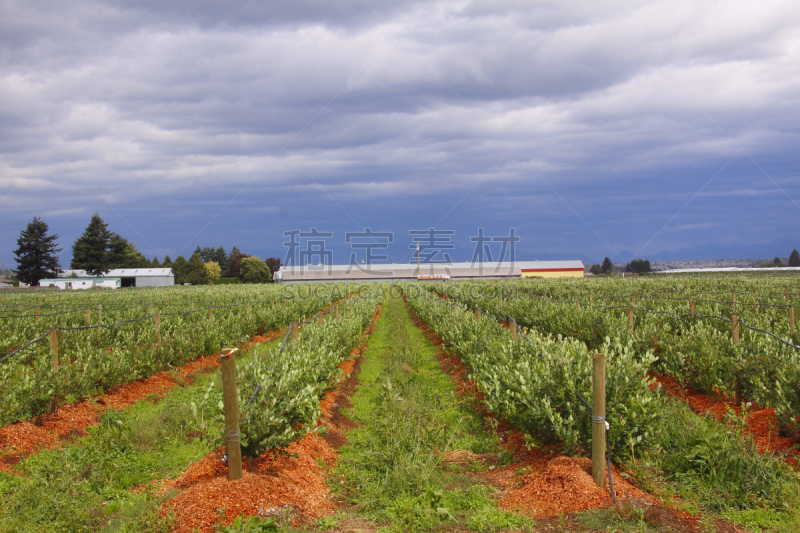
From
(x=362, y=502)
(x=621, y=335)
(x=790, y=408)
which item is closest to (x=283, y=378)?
(x=362, y=502)

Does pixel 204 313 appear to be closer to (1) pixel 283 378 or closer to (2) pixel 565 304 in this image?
(2) pixel 565 304

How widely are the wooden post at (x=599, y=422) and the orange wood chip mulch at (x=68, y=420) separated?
6.63 m

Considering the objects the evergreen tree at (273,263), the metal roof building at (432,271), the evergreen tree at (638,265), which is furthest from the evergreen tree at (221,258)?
the evergreen tree at (638,265)

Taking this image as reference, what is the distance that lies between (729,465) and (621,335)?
6.41m

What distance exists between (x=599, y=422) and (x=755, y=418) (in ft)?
12.3

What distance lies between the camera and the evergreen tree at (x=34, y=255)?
7850 centimetres

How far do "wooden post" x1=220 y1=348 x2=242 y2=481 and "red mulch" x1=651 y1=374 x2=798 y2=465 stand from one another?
542 cm

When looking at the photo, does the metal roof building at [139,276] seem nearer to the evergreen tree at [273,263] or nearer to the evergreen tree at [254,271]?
the evergreen tree at [254,271]

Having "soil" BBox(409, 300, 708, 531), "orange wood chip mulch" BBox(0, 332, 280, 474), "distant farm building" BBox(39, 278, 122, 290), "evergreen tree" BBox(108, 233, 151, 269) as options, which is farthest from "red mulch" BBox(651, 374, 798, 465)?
"evergreen tree" BBox(108, 233, 151, 269)

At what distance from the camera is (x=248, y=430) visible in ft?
17.6

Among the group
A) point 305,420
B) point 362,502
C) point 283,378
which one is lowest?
point 362,502

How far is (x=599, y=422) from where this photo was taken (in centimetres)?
521

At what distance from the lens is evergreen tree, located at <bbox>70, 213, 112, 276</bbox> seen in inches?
3324

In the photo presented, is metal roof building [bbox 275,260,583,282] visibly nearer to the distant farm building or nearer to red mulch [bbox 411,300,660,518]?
the distant farm building
